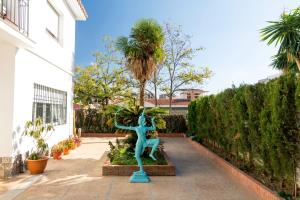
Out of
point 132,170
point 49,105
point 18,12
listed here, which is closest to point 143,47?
point 49,105

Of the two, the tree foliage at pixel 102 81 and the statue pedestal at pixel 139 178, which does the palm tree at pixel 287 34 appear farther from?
the statue pedestal at pixel 139 178

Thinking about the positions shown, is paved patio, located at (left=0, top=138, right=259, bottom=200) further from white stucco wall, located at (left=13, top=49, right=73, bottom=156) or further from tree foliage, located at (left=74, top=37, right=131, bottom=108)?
tree foliage, located at (left=74, top=37, right=131, bottom=108)

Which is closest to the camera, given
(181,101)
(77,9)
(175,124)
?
(77,9)

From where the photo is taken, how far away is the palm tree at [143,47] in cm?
1623

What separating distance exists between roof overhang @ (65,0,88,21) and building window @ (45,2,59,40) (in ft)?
3.83

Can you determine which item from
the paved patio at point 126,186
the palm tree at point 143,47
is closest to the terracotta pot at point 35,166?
the paved patio at point 126,186

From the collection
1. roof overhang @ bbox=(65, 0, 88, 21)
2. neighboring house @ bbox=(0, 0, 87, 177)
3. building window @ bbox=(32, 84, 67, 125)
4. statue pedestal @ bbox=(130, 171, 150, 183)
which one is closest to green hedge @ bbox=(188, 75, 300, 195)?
A: statue pedestal @ bbox=(130, 171, 150, 183)

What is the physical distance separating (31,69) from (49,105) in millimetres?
2690

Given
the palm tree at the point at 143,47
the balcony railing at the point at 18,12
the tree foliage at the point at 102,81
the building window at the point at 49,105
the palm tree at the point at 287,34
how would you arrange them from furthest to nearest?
the tree foliage at the point at 102,81 < the palm tree at the point at 287,34 < the palm tree at the point at 143,47 < the building window at the point at 49,105 < the balcony railing at the point at 18,12

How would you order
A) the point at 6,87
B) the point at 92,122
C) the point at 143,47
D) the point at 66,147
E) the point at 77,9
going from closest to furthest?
the point at 6,87 → the point at 66,147 → the point at 77,9 → the point at 143,47 → the point at 92,122

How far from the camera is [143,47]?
53.8ft

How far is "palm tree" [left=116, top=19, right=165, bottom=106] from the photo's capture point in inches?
639

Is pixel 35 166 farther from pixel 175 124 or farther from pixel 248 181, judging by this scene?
pixel 175 124

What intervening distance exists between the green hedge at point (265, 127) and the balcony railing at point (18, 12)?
7270 mm
